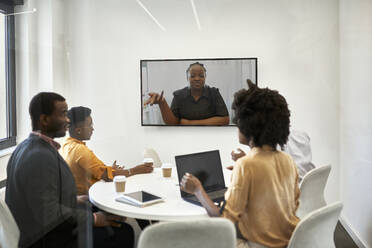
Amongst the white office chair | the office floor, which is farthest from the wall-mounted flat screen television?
the office floor

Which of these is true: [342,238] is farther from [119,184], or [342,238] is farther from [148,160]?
[119,184]

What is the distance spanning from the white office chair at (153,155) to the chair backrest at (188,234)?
876 millimetres

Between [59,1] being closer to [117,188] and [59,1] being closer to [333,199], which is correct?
[117,188]

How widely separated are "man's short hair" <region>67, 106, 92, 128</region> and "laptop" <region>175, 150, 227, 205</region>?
663 mm

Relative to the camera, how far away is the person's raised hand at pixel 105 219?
1823 mm

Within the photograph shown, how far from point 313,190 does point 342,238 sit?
44cm

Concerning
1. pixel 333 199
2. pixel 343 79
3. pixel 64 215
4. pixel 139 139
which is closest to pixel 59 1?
pixel 139 139

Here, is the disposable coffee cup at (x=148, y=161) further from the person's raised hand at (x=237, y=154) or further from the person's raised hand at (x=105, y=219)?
the person's raised hand at (x=237, y=154)

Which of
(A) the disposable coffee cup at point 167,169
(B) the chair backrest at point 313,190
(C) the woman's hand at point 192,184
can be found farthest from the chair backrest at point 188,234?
(A) the disposable coffee cup at point 167,169

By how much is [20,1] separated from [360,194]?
2350 mm

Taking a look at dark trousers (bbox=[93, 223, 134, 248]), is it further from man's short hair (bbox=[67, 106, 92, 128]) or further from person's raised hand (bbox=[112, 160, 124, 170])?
man's short hair (bbox=[67, 106, 92, 128])

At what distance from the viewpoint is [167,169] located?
6.49 feet

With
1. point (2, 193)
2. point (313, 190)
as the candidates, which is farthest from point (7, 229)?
point (313, 190)

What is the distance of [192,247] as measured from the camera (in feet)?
3.89
